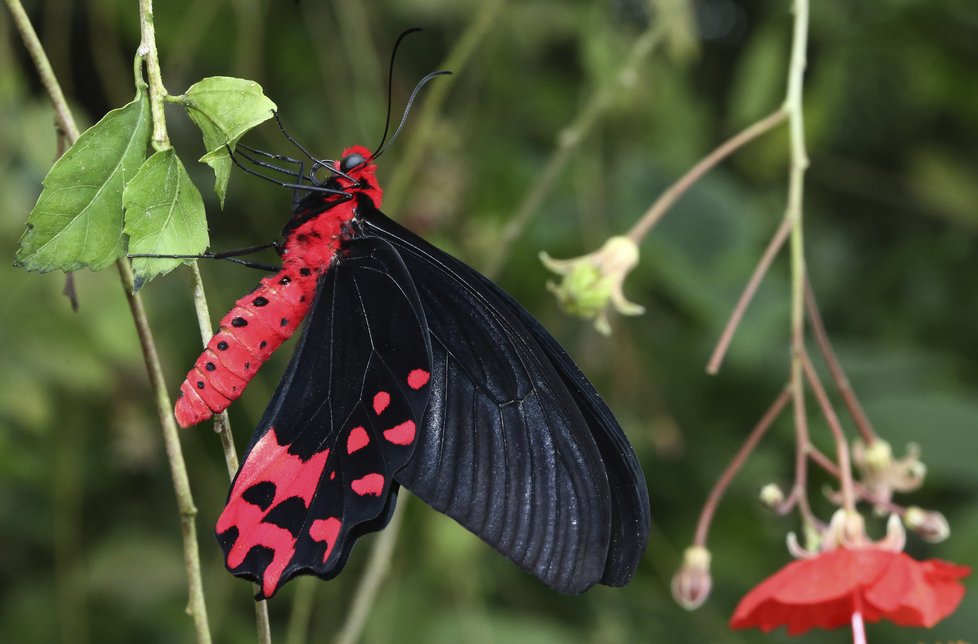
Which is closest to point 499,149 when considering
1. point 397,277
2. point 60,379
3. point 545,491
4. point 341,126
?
point 341,126

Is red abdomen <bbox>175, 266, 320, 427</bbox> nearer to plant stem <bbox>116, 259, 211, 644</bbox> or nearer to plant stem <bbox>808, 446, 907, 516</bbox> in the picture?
plant stem <bbox>116, 259, 211, 644</bbox>

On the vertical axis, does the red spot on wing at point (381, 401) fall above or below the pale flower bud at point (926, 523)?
below

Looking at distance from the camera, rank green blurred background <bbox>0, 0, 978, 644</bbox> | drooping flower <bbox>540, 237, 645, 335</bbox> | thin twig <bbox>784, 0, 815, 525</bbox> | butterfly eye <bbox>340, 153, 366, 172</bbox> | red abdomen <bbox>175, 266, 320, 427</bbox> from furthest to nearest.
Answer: green blurred background <bbox>0, 0, 978, 644</bbox> < drooping flower <bbox>540, 237, 645, 335</bbox> < thin twig <bbox>784, 0, 815, 525</bbox> < butterfly eye <bbox>340, 153, 366, 172</bbox> < red abdomen <bbox>175, 266, 320, 427</bbox>

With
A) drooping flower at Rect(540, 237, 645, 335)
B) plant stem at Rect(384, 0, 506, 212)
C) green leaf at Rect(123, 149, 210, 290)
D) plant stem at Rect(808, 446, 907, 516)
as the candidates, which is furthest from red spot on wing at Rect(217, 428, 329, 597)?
plant stem at Rect(384, 0, 506, 212)

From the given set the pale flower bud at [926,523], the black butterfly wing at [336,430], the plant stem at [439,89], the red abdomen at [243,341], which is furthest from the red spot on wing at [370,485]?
the plant stem at [439,89]

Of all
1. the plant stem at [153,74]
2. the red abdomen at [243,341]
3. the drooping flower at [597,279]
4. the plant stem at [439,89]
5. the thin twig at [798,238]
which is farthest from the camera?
the plant stem at [439,89]

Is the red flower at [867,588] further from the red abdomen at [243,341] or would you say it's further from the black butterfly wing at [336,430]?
the red abdomen at [243,341]

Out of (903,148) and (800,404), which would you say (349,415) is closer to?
(800,404)

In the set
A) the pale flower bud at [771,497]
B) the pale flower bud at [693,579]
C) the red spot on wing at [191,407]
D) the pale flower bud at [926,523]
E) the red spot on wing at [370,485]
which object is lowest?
the red spot on wing at [191,407]
